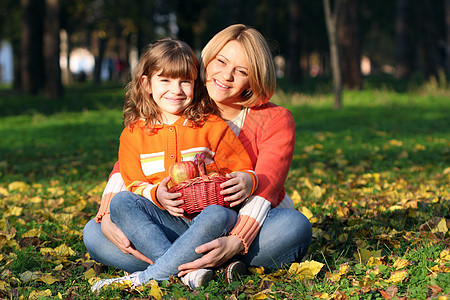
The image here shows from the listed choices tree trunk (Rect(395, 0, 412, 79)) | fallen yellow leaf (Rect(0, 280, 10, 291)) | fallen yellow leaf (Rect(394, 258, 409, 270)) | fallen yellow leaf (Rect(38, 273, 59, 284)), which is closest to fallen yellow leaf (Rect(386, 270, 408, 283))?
fallen yellow leaf (Rect(394, 258, 409, 270))

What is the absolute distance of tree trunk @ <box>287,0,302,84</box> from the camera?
24.1 m

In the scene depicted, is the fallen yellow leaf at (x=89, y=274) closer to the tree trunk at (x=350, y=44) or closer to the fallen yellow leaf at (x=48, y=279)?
the fallen yellow leaf at (x=48, y=279)

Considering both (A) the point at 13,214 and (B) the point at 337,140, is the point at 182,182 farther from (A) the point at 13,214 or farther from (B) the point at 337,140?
(B) the point at 337,140

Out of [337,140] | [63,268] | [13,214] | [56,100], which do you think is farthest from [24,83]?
[63,268]

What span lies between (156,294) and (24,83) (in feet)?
71.8

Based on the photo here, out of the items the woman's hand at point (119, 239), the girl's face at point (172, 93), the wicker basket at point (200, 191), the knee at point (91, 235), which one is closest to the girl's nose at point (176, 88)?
the girl's face at point (172, 93)

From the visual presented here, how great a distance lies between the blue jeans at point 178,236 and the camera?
292 cm

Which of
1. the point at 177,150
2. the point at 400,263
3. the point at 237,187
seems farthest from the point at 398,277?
the point at 177,150

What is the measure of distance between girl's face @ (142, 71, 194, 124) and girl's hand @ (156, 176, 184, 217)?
0.46 m

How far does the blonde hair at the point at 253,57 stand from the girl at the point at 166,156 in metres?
0.13

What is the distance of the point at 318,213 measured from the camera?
462 cm

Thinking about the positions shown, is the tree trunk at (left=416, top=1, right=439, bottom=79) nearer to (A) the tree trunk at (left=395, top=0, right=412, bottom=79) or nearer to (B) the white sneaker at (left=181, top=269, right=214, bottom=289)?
(A) the tree trunk at (left=395, top=0, right=412, bottom=79)

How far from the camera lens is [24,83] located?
23.0 m

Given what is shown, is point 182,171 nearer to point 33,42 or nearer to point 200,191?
point 200,191
